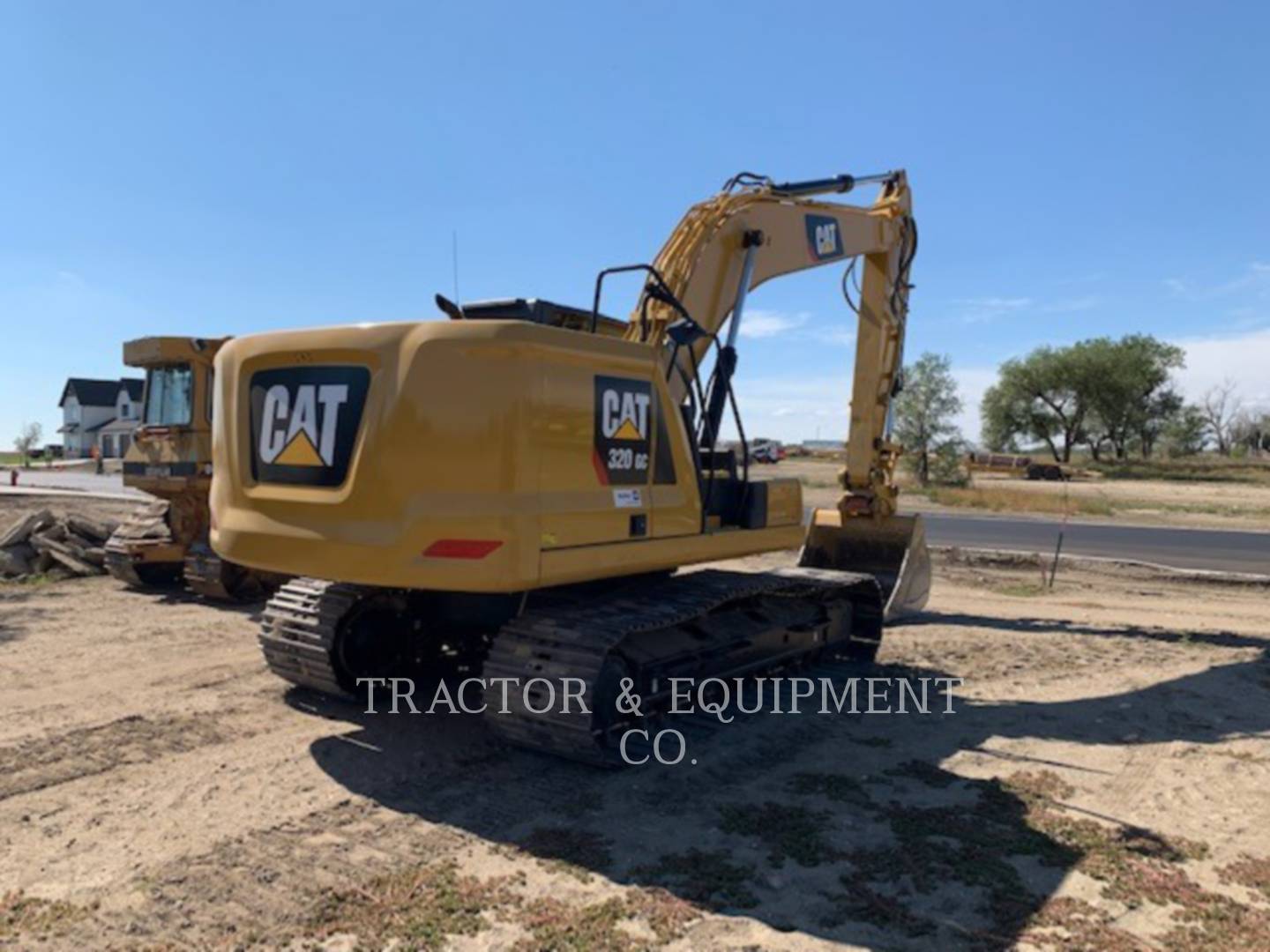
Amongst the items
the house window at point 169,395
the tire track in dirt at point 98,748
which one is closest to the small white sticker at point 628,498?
the tire track in dirt at point 98,748

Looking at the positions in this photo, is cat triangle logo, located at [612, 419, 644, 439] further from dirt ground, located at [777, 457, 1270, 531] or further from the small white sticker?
dirt ground, located at [777, 457, 1270, 531]

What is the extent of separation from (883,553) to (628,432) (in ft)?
17.4

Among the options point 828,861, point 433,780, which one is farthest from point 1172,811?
point 433,780

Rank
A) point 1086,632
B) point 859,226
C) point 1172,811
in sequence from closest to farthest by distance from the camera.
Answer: point 1172,811 → point 859,226 → point 1086,632

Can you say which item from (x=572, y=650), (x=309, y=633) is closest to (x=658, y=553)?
(x=572, y=650)

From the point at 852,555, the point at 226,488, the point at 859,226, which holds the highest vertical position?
the point at 859,226

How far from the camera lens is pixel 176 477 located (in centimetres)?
1138

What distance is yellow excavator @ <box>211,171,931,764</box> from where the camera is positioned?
4812 millimetres

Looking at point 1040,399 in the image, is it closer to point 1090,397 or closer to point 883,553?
point 1090,397

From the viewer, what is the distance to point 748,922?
3.81 m

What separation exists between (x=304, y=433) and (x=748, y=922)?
3.32m

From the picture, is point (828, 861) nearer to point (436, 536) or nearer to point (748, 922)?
point (748, 922)

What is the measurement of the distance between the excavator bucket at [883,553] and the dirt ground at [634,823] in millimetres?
1865

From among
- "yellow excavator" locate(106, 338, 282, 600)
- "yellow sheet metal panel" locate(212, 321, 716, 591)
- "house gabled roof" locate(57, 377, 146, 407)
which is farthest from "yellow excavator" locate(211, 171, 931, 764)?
"house gabled roof" locate(57, 377, 146, 407)
